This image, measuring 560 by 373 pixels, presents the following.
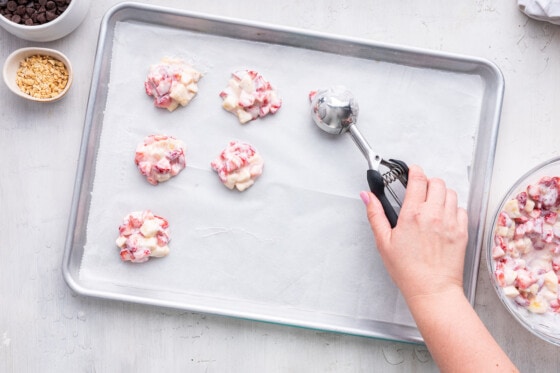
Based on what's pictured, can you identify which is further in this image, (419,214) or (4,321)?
(4,321)

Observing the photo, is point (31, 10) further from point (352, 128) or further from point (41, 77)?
point (352, 128)

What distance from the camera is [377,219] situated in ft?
3.24

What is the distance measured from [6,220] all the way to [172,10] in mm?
473

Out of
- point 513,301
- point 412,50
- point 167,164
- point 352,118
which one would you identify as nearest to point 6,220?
point 167,164

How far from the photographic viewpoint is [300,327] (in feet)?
3.48

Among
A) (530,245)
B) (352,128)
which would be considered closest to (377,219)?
(352,128)

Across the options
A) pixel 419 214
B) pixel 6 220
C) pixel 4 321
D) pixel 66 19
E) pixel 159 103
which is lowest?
pixel 4 321

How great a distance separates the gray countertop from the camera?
1.07 metres

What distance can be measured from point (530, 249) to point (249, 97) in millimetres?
552

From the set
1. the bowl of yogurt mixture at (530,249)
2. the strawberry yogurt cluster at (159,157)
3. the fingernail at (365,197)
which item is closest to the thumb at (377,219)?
the fingernail at (365,197)

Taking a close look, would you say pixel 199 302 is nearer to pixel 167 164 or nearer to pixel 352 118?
pixel 167 164

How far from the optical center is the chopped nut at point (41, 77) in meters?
1.05

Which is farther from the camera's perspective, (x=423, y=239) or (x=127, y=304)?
(x=127, y=304)

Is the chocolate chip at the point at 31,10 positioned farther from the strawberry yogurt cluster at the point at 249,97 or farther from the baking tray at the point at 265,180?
the strawberry yogurt cluster at the point at 249,97
